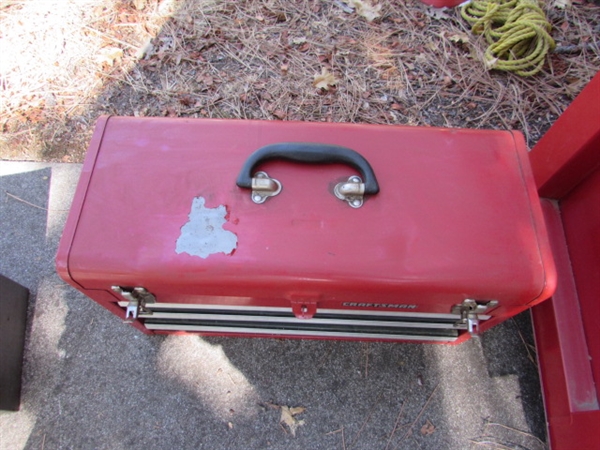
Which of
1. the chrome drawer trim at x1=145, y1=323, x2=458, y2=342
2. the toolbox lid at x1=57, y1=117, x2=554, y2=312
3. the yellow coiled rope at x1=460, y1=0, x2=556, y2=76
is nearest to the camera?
the toolbox lid at x1=57, y1=117, x2=554, y2=312

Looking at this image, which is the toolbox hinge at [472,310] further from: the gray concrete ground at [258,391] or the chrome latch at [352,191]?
the gray concrete ground at [258,391]

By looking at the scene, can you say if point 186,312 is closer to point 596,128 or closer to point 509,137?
point 509,137

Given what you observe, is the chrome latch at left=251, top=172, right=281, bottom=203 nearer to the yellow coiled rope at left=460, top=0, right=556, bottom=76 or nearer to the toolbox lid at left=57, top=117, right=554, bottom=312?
the toolbox lid at left=57, top=117, right=554, bottom=312

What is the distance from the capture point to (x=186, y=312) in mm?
1131

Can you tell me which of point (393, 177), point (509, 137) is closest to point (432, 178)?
point (393, 177)

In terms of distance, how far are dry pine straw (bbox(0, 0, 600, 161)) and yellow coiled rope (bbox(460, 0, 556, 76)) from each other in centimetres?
6

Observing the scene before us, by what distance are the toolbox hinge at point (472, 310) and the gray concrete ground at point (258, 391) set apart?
1.49ft

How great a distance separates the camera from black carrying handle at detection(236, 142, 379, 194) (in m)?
0.90

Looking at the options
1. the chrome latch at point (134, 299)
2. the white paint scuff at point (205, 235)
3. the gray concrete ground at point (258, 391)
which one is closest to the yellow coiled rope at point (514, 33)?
the gray concrete ground at point (258, 391)

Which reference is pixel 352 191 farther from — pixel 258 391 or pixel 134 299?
pixel 258 391

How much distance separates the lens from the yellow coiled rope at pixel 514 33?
5.85 ft

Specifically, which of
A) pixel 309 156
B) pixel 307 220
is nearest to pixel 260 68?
pixel 309 156

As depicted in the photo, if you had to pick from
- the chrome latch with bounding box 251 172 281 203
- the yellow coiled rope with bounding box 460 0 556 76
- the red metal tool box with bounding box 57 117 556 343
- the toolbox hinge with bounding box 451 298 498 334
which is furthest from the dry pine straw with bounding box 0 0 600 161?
the toolbox hinge with bounding box 451 298 498 334

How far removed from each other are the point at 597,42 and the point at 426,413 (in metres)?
1.99
